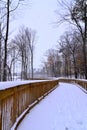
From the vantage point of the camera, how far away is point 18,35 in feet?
248

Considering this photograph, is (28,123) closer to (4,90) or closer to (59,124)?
(59,124)

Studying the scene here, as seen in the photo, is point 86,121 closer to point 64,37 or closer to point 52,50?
point 64,37

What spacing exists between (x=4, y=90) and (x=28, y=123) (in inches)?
133

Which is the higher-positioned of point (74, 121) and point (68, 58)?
point (68, 58)

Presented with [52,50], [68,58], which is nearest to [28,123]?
[68,58]

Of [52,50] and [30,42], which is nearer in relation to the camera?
[30,42]

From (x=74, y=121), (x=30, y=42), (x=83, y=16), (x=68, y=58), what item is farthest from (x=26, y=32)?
(x=74, y=121)

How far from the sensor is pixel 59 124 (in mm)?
9906

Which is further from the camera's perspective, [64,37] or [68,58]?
[68,58]

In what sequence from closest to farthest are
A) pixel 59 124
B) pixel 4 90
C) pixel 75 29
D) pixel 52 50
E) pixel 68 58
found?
1. pixel 4 90
2. pixel 59 124
3. pixel 75 29
4. pixel 68 58
5. pixel 52 50

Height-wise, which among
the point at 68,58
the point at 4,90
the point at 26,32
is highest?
the point at 26,32

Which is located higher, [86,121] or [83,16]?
[83,16]

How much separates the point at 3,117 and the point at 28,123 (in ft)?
10.3

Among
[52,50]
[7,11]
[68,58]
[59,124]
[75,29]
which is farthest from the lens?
[52,50]
